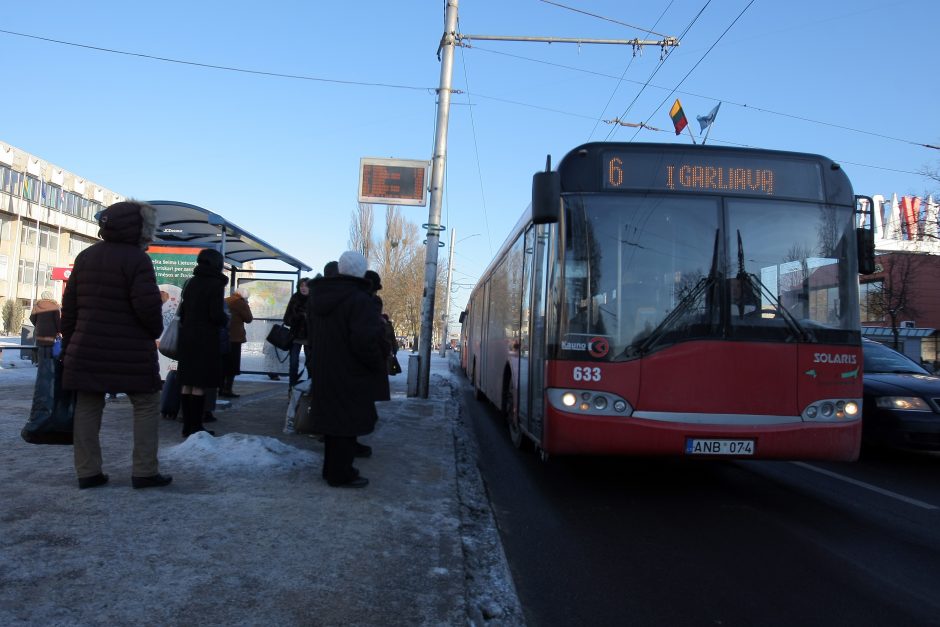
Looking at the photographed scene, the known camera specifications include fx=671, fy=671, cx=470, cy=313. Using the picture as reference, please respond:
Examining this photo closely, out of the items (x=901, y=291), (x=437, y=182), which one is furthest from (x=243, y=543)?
(x=901, y=291)

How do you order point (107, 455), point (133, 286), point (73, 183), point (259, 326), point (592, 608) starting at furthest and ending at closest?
1. point (73, 183)
2. point (259, 326)
3. point (107, 455)
4. point (133, 286)
5. point (592, 608)

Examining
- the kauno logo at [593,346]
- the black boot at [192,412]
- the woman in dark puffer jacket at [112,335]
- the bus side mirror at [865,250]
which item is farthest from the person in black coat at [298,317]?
the bus side mirror at [865,250]

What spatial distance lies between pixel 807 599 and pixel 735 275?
260 cm

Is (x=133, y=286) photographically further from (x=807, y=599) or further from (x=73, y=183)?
(x=73, y=183)

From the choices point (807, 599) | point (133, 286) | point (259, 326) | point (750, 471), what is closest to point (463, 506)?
point (807, 599)

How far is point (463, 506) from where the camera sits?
5.03 meters

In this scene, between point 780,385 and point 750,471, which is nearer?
point 780,385

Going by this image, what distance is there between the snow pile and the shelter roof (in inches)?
157

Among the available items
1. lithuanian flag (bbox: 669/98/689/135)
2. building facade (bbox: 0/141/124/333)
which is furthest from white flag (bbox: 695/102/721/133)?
building facade (bbox: 0/141/124/333)

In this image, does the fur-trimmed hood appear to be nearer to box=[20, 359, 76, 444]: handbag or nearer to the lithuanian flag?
box=[20, 359, 76, 444]: handbag

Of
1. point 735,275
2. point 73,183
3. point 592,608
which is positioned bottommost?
point 592,608

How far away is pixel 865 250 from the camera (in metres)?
5.66

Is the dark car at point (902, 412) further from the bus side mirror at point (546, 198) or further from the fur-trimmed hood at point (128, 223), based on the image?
the fur-trimmed hood at point (128, 223)

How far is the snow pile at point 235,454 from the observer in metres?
5.19
